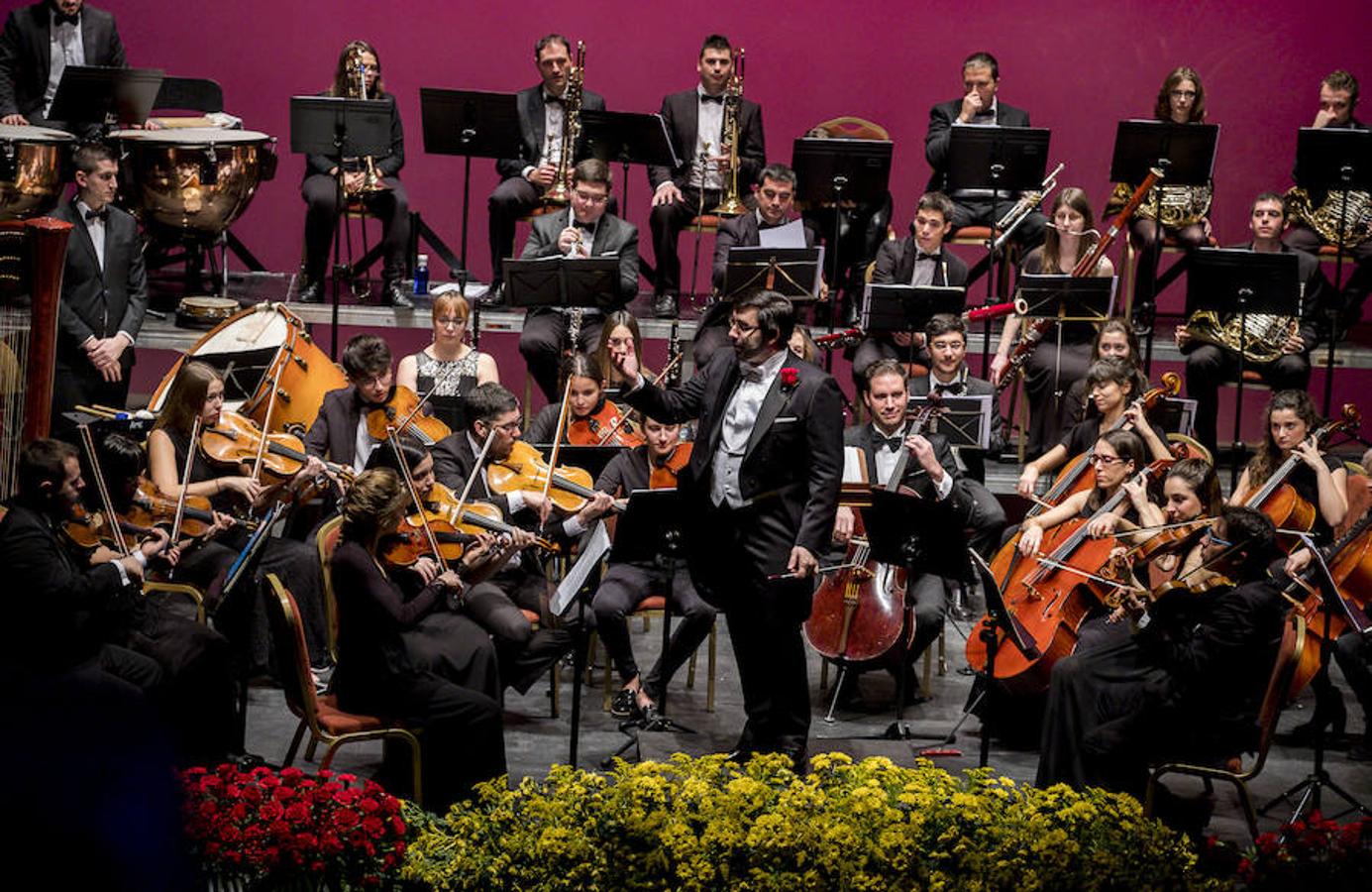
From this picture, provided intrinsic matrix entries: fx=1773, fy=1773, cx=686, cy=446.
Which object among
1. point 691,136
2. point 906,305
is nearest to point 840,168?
point 906,305

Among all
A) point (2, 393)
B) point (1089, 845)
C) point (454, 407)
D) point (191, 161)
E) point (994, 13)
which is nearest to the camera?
point (1089, 845)

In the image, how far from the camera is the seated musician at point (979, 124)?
9.26 m

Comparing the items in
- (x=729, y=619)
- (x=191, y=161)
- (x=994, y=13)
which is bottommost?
(x=729, y=619)

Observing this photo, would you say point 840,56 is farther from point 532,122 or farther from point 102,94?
point 102,94

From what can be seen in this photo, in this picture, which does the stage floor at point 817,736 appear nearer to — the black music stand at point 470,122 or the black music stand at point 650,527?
the black music stand at point 650,527

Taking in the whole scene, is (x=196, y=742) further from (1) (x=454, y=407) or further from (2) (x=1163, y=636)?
(2) (x=1163, y=636)

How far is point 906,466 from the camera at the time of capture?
7020 millimetres

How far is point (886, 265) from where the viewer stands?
28.6 ft

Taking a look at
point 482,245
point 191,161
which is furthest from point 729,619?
point 482,245

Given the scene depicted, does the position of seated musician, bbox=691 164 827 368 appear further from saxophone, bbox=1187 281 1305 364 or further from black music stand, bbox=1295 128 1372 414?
black music stand, bbox=1295 128 1372 414

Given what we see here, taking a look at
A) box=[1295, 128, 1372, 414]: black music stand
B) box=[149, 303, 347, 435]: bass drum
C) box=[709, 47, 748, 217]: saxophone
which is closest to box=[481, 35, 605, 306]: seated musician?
box=[709, 47, 748, 217]: saxophone

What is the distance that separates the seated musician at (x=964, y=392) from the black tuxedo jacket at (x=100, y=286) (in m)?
3.56

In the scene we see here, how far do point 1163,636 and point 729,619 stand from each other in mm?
1402

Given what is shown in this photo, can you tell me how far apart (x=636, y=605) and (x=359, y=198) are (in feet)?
11.7
